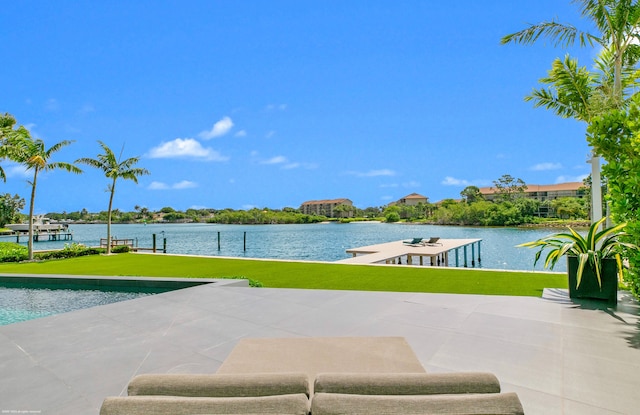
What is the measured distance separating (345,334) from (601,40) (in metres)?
7.90

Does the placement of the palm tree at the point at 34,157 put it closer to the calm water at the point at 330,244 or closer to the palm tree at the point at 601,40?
the calm water at the point at 330,244

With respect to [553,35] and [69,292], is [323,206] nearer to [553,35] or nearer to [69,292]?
[553,35]

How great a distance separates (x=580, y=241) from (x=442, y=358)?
3336mm

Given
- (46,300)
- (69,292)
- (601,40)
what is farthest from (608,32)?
(46,300)

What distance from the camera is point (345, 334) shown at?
357 cm

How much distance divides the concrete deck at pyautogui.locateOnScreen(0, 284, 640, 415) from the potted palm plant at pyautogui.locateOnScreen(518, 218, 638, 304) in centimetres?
28

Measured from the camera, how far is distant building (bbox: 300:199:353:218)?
121m

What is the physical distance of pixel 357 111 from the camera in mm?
41844

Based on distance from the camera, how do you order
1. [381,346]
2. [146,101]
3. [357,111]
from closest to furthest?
[381,346]
[146,101]
[357,111]

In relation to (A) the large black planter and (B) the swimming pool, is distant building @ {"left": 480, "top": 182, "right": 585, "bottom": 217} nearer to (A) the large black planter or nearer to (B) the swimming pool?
(A) the large black planter

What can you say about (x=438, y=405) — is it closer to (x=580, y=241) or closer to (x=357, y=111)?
(x=580, y=241)

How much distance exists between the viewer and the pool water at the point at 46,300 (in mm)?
5816

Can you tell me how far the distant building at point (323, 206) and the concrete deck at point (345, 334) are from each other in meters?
109

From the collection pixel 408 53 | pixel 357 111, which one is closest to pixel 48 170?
pixel 408 53
